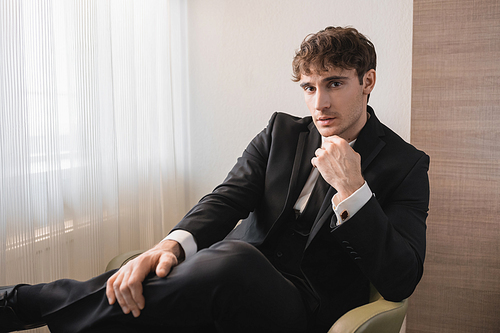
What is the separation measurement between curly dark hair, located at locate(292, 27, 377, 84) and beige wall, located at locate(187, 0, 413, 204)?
25.0 inches

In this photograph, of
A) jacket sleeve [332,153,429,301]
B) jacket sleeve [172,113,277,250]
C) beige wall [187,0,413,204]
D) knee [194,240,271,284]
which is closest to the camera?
knee [194,240,271,284]

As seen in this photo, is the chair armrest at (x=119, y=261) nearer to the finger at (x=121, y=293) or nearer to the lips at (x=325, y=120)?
the finger at (x=121, y=293)

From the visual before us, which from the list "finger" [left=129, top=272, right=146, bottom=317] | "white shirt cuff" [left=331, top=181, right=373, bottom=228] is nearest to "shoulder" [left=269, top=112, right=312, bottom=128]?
"white shirt cuff" [left=331, top=181, right=373, bottom=228]

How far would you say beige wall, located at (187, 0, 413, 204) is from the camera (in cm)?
217

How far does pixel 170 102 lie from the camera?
2.47 meters

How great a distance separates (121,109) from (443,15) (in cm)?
159

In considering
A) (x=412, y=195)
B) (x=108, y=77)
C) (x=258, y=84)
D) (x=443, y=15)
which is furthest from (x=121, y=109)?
(x=443, y=15)

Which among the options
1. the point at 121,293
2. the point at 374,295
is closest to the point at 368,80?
the point at 374,295

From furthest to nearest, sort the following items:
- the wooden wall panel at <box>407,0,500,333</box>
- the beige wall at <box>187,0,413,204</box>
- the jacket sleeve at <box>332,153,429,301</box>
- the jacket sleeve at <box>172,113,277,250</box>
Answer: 1. the beige wall at <box>187,0,413,204</box>
2. the wooden wall panel at <box>407,0,500,333</box>
3. the jacket sleeve at <box>172,113,277,250</box>
4. the jacket sleeve at <box>332,153,429,301</box>

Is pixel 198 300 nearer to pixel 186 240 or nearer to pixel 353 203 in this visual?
pixel 186 240

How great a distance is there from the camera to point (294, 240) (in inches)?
62.7

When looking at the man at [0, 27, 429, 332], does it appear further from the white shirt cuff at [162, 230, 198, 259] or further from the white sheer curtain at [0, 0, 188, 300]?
the white sheer curtain at [0, 0, 188, 300]

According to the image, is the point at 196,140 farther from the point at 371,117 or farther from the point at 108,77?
the point at 371,117

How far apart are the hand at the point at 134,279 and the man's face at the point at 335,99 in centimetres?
75
